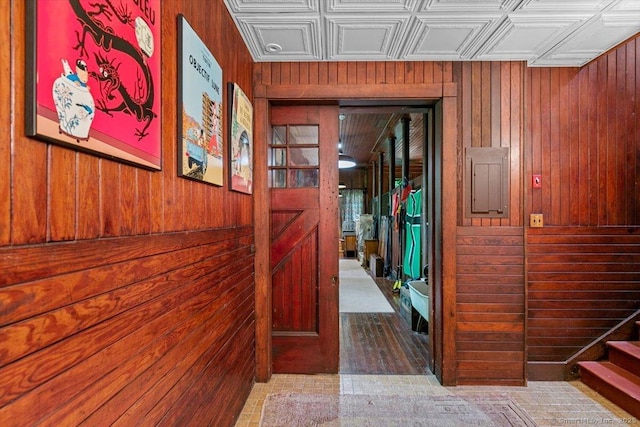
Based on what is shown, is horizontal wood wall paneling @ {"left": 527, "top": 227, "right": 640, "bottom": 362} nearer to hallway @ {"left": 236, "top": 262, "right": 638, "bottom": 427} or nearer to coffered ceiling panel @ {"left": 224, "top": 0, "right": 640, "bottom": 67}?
hallway @ {"left": 236, "top": 262, "right": 638, "bottom": 427}

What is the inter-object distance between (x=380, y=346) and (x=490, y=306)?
1.22 meters

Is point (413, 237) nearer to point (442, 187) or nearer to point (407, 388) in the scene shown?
point (442, 187)

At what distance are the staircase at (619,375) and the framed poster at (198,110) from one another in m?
3.19

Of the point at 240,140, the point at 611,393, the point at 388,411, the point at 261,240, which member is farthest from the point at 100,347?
the point at 611,393

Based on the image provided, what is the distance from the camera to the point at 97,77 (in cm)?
81

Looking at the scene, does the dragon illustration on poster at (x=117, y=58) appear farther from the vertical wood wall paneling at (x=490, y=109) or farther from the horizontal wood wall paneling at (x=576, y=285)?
the horizontal wood wall paneling at (x=576, y=285)

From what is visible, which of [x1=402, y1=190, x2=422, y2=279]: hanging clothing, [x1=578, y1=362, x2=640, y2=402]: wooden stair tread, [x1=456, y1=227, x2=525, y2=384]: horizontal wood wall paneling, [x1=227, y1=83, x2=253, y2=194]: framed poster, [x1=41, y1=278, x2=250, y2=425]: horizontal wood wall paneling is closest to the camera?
[x1=41, y1=278, x2=250, y2=425]: horizontal wood wall paneling

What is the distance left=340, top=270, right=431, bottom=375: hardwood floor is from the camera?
2.75 meters

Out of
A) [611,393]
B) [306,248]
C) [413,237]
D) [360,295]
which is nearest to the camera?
[611,393]

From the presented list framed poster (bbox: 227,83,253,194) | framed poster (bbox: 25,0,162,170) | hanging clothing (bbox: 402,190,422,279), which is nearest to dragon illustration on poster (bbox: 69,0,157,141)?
framed poster (bbox: 25,0,162,170)

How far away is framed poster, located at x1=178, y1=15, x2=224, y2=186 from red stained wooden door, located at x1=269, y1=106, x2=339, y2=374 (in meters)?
0.95

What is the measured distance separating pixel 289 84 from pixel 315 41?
1.39ft

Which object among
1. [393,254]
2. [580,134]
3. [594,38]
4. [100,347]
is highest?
[594,38]

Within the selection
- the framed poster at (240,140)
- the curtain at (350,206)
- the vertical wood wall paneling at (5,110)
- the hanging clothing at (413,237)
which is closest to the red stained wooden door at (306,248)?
the framed poster at (240,140)
